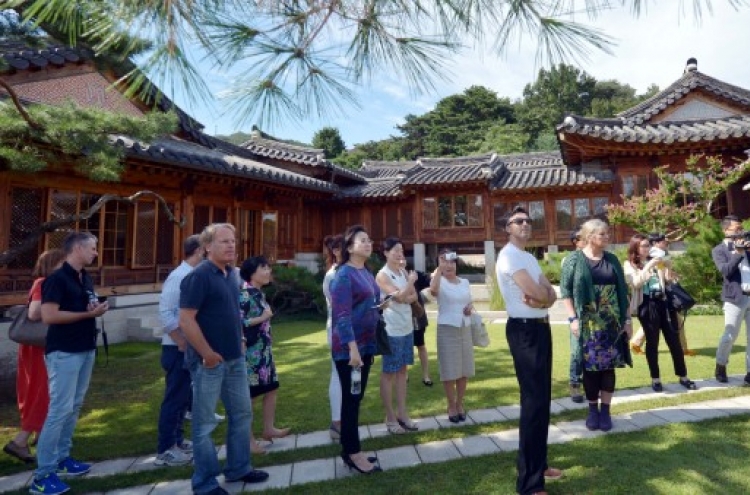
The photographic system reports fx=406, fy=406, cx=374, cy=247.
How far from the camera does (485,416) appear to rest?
4.09 metres

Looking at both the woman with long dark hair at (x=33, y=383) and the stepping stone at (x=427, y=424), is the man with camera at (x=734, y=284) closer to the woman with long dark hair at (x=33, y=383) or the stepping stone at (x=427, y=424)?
the stepping stone at (x=427, y=424)

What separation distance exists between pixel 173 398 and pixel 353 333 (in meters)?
1.74

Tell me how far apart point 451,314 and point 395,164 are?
22935 millimetres

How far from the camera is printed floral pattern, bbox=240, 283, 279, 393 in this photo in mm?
3584

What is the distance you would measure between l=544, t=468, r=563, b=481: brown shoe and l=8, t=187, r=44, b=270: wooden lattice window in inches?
358

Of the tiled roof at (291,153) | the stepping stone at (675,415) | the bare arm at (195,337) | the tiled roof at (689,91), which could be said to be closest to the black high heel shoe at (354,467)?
the bare arm at (195,337)

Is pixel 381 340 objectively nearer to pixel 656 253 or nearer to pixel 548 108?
pixel 656 253

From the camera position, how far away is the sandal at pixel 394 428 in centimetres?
374

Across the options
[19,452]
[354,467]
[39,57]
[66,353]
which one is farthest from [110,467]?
[39,57]

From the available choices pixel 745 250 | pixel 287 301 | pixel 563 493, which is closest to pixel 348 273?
pixel 563 493

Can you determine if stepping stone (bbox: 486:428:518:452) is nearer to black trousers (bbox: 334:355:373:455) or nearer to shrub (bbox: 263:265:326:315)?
black trousers (bbox: 334:355:373:455)

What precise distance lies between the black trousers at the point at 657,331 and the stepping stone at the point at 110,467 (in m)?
5.43

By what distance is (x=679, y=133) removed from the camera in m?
11.6

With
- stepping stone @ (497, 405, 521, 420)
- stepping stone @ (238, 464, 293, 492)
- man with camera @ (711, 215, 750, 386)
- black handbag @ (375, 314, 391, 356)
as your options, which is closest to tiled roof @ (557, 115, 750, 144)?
man with camera @ (711, 215, 750, 386)
